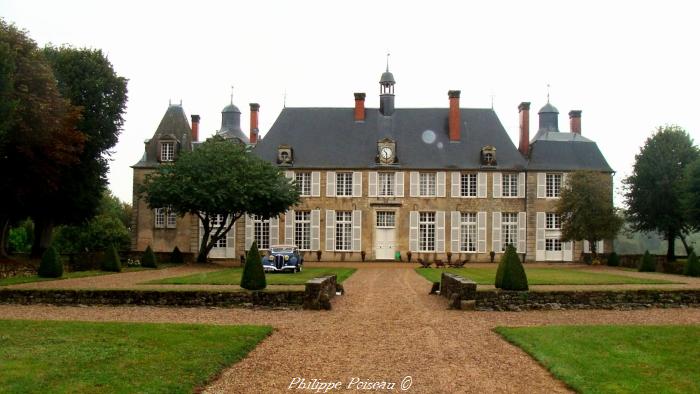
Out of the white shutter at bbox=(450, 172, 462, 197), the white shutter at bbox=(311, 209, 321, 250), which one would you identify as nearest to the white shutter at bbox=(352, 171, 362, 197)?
the white shutter at bbox=(311, 209, 321, 250)

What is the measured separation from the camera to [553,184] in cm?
4072

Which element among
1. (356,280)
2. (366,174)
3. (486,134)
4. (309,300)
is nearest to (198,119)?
(366,174)

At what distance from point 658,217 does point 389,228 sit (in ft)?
48.1

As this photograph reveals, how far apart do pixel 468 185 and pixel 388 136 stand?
5.65 metres

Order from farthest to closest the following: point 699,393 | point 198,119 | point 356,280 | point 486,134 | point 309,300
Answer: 1. point 198,119
2. point 486,134
3. point 356,280
4. point 309,300
5. point 699,393

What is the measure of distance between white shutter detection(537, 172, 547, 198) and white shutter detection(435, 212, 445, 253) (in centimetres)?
559

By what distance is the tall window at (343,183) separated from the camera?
41062 mm

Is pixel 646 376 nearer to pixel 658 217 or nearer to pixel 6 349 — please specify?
pixel 6 349

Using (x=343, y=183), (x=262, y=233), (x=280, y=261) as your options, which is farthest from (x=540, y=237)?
(x=280, y=261)

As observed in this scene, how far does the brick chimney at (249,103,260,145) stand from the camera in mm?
45531

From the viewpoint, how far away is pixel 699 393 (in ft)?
23.7

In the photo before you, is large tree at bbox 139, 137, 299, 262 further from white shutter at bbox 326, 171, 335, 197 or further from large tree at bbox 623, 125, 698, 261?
large tree at bbox 623, 125, 698, 261

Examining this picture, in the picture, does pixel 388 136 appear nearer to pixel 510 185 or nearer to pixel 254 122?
pixel 510 185

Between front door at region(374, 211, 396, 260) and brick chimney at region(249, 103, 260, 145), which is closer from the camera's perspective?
front door at region(374, 211, 396, 260)
